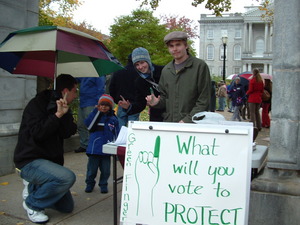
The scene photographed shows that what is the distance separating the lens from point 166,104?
3.83 metres

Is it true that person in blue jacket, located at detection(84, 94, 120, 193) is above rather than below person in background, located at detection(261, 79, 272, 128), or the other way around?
below

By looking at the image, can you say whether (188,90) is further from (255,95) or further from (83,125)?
(255,95)

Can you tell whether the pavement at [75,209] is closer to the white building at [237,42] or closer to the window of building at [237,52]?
the white building at [237,42]

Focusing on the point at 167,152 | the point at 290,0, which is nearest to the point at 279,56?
the point at 290,0

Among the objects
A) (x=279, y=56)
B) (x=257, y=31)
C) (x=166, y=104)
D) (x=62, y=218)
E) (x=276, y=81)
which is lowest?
(x=62, y=218)

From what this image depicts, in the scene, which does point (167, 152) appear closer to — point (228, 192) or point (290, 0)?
point (228, 192)

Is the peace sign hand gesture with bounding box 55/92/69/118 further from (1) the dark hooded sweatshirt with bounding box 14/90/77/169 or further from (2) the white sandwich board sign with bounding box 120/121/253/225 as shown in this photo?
(2) the white sandwich board sign with bounding box 120/121/253/225

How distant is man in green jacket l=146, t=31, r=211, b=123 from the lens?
3578mm

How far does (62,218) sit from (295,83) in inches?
110

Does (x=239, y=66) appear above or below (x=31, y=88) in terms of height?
above

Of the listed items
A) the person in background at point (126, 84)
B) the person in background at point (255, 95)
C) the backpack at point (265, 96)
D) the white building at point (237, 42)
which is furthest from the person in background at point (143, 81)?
the white building at point (237, 42)

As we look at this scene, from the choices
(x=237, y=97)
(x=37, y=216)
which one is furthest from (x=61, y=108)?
(x=237, y=97)

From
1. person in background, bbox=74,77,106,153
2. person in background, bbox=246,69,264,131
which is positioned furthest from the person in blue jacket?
person in background, bbox=246,69,264,131

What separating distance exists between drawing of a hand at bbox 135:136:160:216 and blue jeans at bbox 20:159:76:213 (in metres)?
1.26
